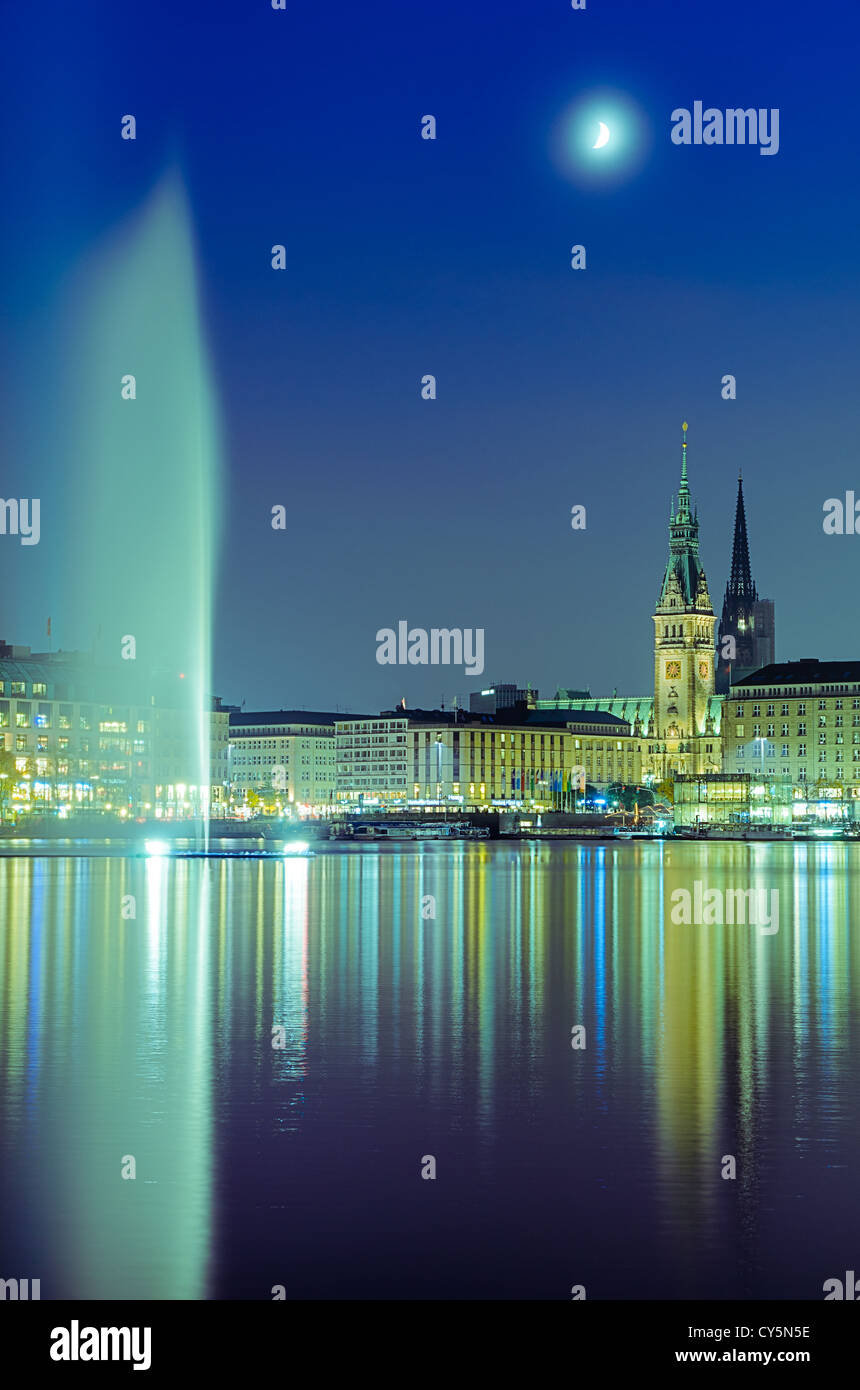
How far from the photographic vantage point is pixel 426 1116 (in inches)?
859

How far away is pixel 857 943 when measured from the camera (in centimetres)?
4659

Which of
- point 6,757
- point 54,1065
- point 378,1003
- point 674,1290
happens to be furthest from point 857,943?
point 6,757

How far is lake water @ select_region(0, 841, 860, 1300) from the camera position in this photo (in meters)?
15.7

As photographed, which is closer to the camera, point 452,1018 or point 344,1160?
point 344,1160

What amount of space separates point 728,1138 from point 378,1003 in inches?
543

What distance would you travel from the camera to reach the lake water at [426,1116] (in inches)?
620

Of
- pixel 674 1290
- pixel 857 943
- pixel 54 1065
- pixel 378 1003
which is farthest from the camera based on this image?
pixel 857 943

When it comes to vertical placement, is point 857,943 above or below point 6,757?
below

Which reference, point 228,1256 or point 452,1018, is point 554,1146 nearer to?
point 228,1256
